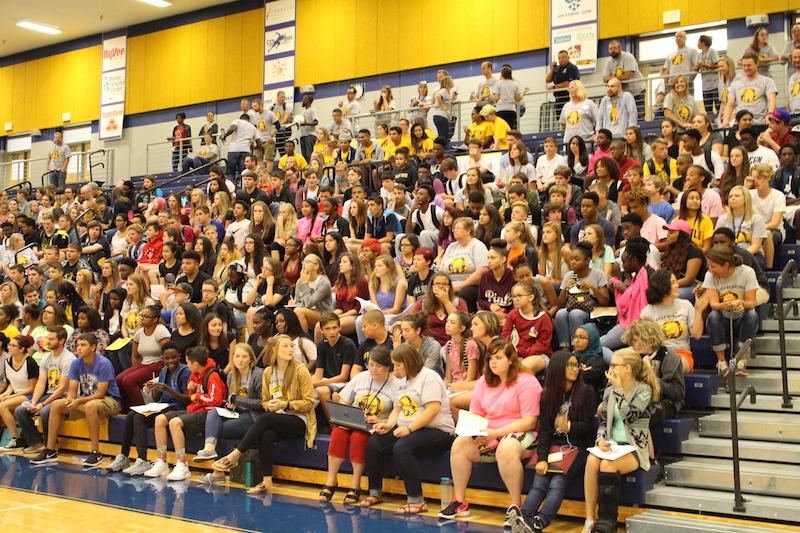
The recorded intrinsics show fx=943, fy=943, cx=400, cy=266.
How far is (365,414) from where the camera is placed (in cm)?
745

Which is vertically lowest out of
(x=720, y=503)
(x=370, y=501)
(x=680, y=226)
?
(x=370, y=501)

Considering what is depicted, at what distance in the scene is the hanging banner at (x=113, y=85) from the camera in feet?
86.1

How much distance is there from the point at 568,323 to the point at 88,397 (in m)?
5.01

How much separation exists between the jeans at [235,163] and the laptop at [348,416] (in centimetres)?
1053

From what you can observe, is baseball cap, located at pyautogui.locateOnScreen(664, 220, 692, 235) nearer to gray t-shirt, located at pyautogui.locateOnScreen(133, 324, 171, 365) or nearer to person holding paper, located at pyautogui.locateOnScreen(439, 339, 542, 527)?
person holding paper, located at pyautogui.locateOnScreen(439, 339, 542, 527)

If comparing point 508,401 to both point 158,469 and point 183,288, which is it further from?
point 183,288

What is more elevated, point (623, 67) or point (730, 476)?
point (623, 67)

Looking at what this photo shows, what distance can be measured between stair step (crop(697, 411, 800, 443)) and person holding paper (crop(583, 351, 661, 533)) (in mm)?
761

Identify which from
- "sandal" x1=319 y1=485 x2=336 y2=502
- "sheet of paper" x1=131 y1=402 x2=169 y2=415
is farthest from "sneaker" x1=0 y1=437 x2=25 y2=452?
"sandal" x1=319 y1=485 x2=336 y2=502

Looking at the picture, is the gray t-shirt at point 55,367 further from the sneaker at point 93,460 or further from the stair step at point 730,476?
the stair step at point 730,476

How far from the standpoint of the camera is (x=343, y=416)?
295 inches

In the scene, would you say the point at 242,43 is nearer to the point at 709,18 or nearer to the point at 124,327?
the point at 709,18

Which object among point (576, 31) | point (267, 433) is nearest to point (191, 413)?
point (267, 433)

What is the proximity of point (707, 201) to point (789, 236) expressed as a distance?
84 cm
